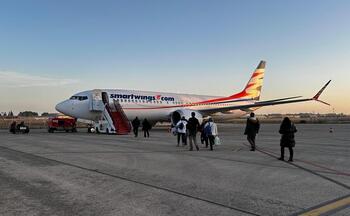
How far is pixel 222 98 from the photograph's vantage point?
134ft

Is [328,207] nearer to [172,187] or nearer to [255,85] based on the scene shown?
[172,187]

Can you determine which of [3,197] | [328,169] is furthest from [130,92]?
[3,197]

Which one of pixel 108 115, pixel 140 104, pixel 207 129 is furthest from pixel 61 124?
pixel 207 129

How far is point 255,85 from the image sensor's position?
43.0 metres

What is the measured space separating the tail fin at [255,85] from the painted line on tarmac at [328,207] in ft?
116

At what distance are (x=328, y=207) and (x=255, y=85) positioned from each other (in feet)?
125

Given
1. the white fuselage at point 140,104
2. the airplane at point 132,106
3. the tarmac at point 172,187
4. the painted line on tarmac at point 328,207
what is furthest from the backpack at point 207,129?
the white fuselage at point 140,104

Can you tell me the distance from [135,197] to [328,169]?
231 inches

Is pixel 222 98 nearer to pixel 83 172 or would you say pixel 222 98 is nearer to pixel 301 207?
pixel 83 172

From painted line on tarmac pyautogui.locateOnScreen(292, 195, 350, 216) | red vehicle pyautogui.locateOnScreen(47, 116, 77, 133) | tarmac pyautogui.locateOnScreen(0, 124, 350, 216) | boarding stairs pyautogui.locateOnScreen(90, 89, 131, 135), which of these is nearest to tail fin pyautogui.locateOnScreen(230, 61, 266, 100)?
boarding stairs pyautogui.locateOnScreen(90, 89, 131, 135)

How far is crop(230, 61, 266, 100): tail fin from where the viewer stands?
42.2 meters

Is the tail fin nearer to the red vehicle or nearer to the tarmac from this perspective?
the red vehicle

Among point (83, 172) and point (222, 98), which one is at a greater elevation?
point (222, 98)

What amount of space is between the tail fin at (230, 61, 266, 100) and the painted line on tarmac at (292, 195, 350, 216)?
35451 mm
